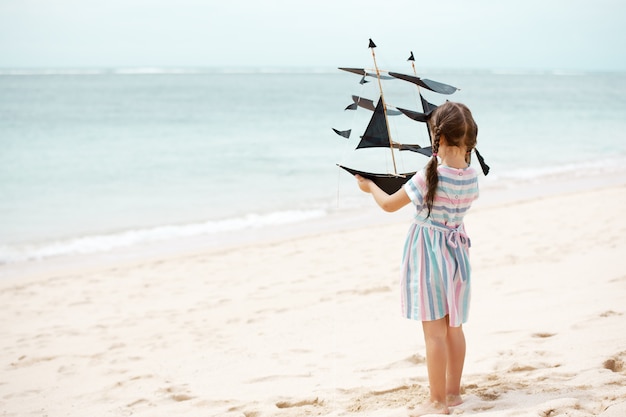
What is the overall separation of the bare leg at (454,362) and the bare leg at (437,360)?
59mm

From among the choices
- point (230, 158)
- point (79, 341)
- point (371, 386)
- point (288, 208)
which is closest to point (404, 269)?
point (371, 386)

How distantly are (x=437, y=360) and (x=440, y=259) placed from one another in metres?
0.48

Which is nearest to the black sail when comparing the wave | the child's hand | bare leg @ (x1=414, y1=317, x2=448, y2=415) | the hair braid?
the child's hand

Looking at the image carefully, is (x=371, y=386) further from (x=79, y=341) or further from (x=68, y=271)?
(x=68, y=271)

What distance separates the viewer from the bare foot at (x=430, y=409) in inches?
112

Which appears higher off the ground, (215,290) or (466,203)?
(466,203)

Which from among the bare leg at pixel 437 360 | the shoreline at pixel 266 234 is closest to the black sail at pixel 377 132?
the bare leg at pixel 437 360

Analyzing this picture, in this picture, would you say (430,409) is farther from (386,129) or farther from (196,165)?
(196,165)

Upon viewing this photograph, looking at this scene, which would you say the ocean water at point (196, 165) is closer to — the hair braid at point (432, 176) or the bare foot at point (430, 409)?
the hair braid at point (432, 176)

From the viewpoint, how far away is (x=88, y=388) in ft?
13.3

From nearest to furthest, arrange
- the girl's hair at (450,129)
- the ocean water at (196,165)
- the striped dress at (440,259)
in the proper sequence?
the girl's hair at (450,129) → the striped dress at (440,259) → the ocean water at (196,165)

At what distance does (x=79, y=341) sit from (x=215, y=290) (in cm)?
176

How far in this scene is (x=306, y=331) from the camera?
497 cm

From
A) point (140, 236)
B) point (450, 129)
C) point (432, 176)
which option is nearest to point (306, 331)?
point (432, 176)
